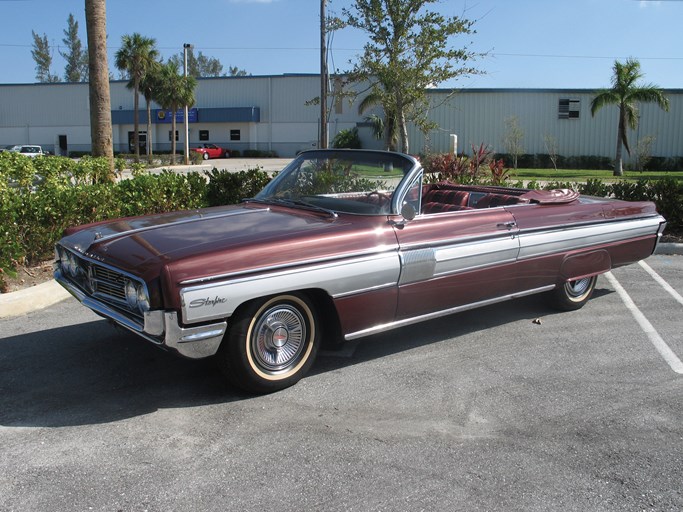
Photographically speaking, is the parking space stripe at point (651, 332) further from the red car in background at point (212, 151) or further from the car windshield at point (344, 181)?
the red car in background at point (212, 151)

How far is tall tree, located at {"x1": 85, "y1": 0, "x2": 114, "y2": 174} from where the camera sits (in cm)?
1095

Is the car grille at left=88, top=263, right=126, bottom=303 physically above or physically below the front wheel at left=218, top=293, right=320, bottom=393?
above

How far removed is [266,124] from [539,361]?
2131 inches

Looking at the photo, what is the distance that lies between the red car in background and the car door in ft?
161

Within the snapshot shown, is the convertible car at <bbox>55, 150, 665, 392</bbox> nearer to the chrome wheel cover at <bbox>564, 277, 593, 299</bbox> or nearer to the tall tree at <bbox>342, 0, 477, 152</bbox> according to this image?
the chrome wheel cover at <bbox>564, 277, 593, 299</bbox>

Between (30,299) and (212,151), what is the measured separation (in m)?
49.8

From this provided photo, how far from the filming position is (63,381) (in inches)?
172

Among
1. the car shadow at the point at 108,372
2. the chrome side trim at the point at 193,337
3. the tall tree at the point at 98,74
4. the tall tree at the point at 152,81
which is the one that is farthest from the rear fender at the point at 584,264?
the tall tree at the point at 152,81

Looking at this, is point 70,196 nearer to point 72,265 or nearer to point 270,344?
point 72,265


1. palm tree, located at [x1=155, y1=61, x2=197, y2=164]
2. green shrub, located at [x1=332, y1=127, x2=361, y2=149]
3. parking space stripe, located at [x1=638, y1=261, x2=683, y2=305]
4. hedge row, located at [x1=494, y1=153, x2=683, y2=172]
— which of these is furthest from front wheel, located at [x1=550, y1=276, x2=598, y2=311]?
green shrub, located at [x1=332, y1=127, x2=361, y2=149]

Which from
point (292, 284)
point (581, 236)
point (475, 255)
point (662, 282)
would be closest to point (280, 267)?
point (292, 284)

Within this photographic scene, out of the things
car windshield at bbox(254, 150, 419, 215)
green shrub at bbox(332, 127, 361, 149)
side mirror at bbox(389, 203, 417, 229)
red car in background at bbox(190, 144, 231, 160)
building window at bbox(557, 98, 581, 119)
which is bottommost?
side mirror at bbox(389, 203, 417, 229)

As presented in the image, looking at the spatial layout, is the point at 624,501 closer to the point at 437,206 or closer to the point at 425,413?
the point at 425,413

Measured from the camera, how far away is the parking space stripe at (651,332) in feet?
15.9
